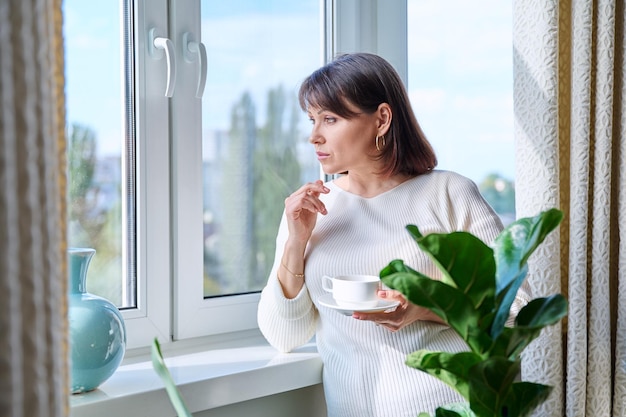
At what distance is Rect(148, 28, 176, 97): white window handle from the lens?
1698 millimetres

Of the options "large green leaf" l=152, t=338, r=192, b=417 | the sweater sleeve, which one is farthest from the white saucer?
"large green leaf" l=152, t=338, r=192, b=417

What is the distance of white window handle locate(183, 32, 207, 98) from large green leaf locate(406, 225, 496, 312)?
106cm

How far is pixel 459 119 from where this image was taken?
7.30 ft

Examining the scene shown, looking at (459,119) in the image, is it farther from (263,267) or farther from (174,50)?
(174,50)

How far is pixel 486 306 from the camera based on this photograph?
0.86 meters

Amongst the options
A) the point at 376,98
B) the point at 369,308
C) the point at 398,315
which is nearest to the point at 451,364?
the point at 369,308

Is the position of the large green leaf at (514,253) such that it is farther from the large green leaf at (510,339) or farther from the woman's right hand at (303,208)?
the woman's right hand at (303,208)

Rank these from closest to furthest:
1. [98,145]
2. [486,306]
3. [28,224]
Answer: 1. [28,224]
2. [486,306]
3. [98,145]

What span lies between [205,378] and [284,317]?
0.98 ft

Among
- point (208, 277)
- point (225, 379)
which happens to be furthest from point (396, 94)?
point (225, 379)

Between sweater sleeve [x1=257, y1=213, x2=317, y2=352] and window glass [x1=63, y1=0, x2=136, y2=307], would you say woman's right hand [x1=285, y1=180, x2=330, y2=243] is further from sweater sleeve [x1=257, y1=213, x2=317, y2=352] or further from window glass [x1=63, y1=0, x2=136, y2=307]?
window glass [x1=63, y1=0, x2=136, y2=307]

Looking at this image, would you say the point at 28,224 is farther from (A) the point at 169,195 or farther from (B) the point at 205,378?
(A) the point at 169,195

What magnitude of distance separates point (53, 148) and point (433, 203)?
1233 millimetres

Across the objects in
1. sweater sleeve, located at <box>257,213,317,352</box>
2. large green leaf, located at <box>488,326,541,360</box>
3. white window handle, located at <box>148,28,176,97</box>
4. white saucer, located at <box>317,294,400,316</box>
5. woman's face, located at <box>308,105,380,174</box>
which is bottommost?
sweater sleeve, located at <box>257,213,317,352</box>
